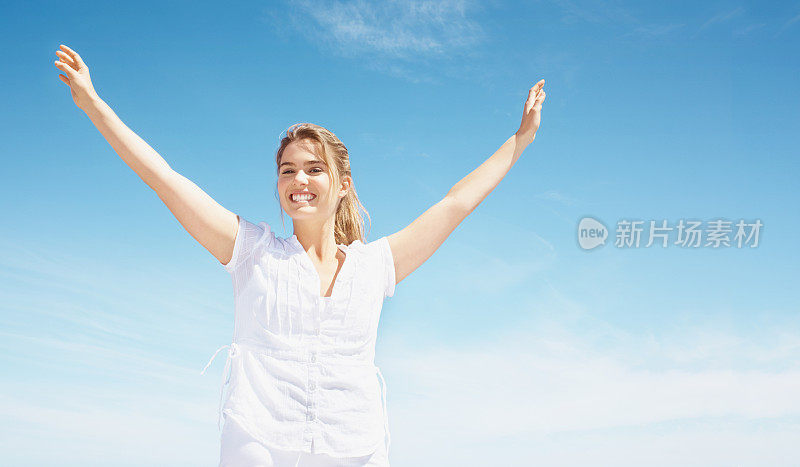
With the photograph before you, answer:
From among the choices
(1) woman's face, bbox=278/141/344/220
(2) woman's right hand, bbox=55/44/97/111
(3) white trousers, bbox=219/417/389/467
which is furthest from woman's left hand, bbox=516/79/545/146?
(2) woman's right hand, bbox=55/44/97/111

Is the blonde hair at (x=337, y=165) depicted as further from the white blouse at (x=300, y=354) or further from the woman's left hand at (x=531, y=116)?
the woman's left hand at (x=531, y=116)

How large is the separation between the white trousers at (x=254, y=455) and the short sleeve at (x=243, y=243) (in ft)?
2.57

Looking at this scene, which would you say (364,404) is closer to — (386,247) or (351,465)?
(351,465)

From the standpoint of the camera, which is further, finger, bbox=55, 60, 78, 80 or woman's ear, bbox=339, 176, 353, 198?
woman's ear, bbox=339, 176, 353, 198

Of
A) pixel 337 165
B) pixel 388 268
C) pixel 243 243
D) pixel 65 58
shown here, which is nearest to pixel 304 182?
pixel 337 165

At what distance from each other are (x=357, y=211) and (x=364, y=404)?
123 centimetres

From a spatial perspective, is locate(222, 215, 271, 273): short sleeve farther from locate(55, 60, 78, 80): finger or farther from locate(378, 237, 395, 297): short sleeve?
locate(55, 60, 78, 80): finger

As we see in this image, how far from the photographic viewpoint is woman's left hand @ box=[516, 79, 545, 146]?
4469mm

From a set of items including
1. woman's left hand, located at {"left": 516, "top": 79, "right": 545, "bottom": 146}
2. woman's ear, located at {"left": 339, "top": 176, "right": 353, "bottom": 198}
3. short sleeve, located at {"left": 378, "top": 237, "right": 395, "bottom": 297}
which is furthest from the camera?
woman's left hand, located at {"left": 516, "top": 79, "right": 545, "bottom": 146}

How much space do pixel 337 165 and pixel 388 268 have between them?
652mm

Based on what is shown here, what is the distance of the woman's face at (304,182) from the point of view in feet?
12.7

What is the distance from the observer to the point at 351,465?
3.53 meters

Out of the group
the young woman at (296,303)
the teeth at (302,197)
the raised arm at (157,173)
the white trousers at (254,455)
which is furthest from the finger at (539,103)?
the white trousers at (254,455)

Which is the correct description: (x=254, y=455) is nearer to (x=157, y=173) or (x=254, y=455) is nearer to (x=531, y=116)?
(x=157, y=173)
